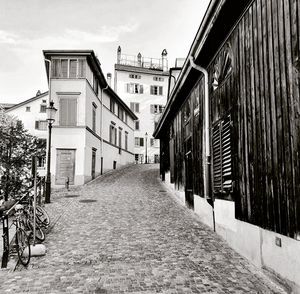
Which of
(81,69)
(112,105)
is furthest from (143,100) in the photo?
(81,69)

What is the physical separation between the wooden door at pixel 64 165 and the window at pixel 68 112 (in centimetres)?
196

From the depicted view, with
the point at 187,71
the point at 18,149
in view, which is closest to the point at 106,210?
the point at 18,149

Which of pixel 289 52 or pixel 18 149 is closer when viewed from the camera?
pixel 289 52

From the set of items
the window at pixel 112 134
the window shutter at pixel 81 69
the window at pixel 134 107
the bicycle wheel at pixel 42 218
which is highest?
the window at pixel 134 107

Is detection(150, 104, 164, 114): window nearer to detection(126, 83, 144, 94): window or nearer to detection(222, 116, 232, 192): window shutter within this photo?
detection(126, 83, 144, 94): window

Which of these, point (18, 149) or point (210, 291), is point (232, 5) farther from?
point (18, 149)

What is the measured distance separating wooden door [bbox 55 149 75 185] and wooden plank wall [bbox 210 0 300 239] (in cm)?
1689

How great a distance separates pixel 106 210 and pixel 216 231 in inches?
215

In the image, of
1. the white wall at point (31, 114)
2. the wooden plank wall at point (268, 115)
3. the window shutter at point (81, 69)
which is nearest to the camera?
the wooden plank wall at point (268, 115)

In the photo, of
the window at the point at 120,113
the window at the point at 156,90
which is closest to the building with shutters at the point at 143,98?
the window at the point at 156,90

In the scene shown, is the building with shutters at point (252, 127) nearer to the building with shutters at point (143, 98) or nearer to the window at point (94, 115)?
the window at point (94, 115)

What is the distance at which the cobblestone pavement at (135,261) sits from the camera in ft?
17.6

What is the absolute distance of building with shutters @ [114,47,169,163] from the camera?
47188 millimetres

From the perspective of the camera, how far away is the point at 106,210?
13.2 m
